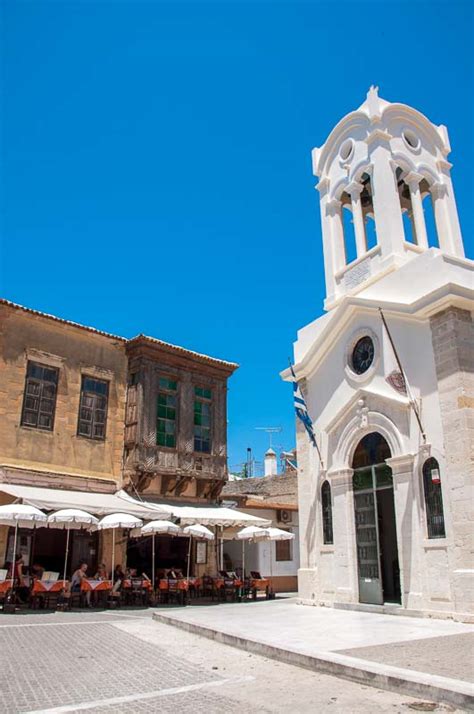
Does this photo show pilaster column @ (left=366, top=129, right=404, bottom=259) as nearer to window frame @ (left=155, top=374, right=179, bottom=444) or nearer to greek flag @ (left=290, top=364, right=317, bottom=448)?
greek flag @ (left=290, top=364, right=317, bottom=448)

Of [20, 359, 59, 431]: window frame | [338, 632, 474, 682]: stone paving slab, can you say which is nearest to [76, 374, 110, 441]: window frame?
[20, 359, 59, 431]: window frame

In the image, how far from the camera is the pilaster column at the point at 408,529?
11039 mm

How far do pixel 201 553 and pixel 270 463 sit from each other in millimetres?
9711

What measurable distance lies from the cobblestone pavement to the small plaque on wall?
961 cm

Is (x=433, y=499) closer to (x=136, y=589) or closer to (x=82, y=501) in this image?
(x=136, y=589)

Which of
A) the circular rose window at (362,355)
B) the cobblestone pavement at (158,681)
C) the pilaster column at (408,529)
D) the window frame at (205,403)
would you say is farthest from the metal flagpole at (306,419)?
the cobblestone pavement at (158,681)

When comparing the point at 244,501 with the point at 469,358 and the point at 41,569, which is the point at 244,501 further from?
the point at 469,358

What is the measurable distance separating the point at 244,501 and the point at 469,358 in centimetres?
1157

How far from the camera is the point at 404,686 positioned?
5.20m

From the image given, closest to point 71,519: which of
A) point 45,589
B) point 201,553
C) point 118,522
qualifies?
point 118,522

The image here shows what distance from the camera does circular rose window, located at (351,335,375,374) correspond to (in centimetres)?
1360

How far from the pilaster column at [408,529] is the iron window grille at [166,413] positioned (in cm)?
863

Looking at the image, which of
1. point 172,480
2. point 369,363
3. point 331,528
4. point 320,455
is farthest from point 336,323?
point 172,480

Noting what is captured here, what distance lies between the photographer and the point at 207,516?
645 inches
